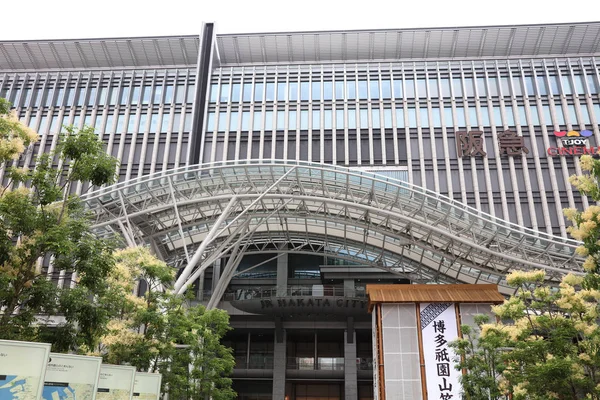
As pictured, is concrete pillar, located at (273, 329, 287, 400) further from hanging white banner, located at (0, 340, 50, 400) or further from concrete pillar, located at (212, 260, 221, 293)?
hanging white banner, located at (0, 340, 50, 400)

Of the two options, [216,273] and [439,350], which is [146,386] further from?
[216,273]

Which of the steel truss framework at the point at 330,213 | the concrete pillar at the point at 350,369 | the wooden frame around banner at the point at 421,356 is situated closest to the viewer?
the wooden frame around banner at the point at 421,356

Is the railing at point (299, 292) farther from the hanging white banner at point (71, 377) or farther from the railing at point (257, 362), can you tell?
the hanging white banner at point (71, 377)

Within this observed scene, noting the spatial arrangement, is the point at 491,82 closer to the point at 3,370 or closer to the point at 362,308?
the point at 362,308

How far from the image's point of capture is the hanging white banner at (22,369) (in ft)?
27.7

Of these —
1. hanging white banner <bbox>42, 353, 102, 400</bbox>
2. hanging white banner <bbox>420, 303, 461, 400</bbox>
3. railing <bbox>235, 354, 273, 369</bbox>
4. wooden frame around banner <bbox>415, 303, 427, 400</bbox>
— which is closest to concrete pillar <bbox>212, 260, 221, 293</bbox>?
railing <bbox>235, 354, 273, 369</bbox>

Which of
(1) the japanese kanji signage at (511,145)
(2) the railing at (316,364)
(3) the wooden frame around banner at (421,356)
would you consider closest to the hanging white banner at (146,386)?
(3) the wooden frame around banner at (421,356)

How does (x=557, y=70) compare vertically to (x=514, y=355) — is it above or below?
above

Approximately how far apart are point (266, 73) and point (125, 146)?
1476cm

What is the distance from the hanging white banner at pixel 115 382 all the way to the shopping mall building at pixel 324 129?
20475 mm

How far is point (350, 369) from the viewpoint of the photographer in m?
38.4

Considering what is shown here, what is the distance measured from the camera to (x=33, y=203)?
11312mm

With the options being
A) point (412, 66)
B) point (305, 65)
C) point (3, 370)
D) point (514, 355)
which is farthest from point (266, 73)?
point (3, 370)

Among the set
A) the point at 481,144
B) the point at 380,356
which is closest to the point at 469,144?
the point at 481,144
